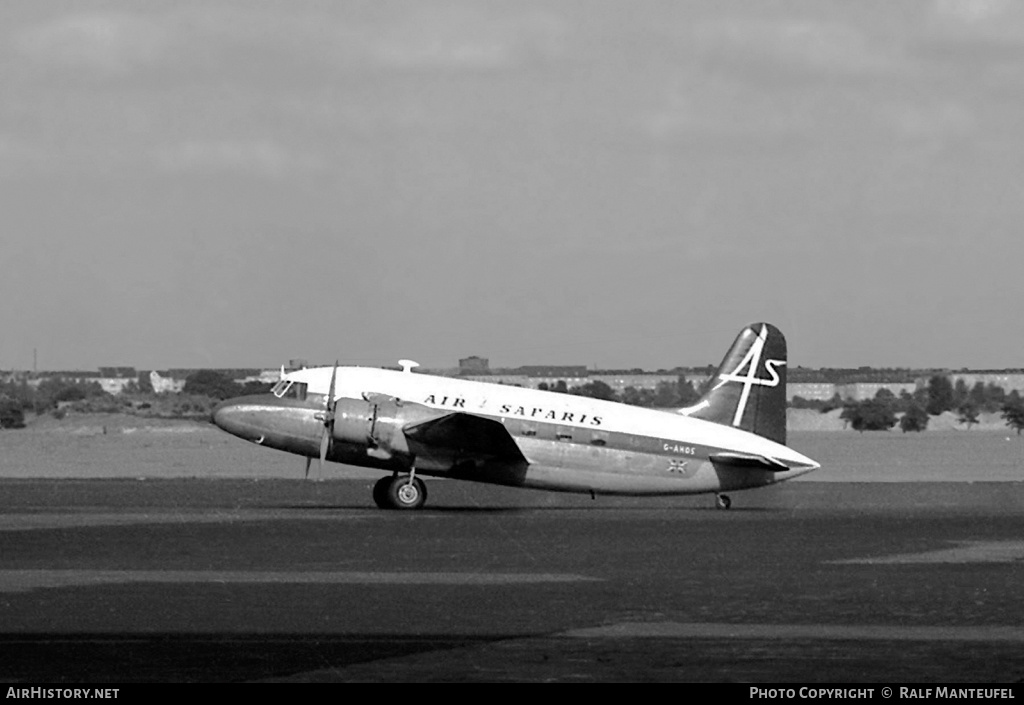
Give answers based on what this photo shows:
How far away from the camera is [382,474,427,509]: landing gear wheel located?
40.3 meters

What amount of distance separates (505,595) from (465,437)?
62.4ft

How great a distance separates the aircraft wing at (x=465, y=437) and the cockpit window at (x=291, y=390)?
113 inches

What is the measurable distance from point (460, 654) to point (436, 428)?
2410cm

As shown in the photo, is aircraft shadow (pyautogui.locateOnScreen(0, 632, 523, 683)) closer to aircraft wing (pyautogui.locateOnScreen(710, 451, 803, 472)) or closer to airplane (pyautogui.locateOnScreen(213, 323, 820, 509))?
airplane (pyautogui.locateOnScreen(213, 323, 820, 509))

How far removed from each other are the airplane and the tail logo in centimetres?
92

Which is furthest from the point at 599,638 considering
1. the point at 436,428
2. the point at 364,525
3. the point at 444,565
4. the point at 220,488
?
the point at 220,488

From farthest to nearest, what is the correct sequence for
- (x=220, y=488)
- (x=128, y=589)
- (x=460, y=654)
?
(x=220, y=488), (x=128, y=589), (x=460, y=654)

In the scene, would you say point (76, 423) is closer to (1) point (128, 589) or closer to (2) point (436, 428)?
(2) point (436, 428)

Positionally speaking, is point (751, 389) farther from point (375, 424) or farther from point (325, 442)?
point (325, 442)

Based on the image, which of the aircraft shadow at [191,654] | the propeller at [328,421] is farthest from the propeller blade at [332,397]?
the aircraft shadow at [191,654]

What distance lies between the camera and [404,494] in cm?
4031

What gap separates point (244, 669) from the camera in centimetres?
1483

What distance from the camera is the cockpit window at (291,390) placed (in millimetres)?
41094

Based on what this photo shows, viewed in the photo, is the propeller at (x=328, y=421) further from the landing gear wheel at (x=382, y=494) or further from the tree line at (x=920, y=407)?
the tree line at (x=920, y=407)
